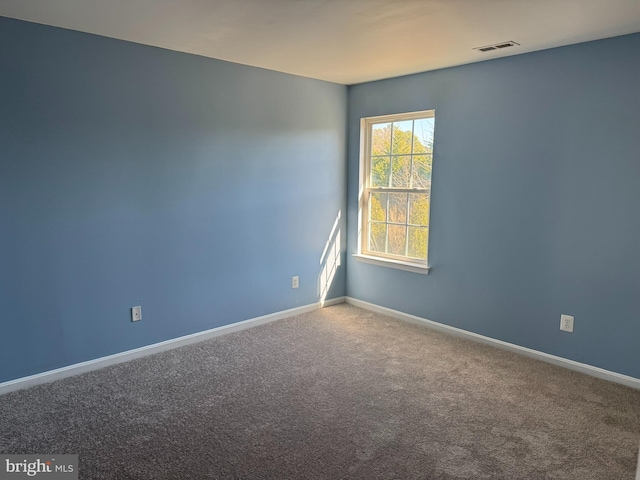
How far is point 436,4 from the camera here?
2291 millimetres

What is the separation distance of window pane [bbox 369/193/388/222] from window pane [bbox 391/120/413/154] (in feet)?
1.58

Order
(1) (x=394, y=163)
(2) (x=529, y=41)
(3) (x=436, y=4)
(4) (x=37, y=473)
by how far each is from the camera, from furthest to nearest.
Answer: (1) (x=394, y=163) → (2) (x=529, y=41) → (3) (x=436, y=4) → (4) (x=37, y=473)

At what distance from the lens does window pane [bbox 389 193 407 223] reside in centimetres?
425

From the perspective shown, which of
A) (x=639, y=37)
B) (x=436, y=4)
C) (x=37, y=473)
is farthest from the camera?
(x=639, y=37)

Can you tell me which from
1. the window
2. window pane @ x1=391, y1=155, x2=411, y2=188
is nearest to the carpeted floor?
the window

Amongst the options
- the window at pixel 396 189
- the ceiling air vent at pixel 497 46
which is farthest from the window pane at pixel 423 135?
the ceiling air vent at pixel 497 46

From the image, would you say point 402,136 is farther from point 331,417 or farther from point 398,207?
point 331,417

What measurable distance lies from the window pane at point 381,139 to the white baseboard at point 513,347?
1.60 metres

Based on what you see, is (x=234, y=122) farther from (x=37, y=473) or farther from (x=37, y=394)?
(x=37, y=473)

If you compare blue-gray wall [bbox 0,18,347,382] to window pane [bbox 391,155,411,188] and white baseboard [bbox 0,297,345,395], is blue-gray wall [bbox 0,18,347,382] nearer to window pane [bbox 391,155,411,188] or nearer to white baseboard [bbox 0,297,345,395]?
white baseboard [bbox 0,297,345,395]

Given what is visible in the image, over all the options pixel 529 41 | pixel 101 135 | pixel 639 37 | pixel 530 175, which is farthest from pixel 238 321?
pixel 639 37

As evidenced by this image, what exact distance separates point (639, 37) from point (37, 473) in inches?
164

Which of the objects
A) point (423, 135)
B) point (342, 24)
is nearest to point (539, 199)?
point (423, 135)

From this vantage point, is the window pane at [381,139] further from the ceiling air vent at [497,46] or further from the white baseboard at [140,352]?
the white baseboard at [140,352]
